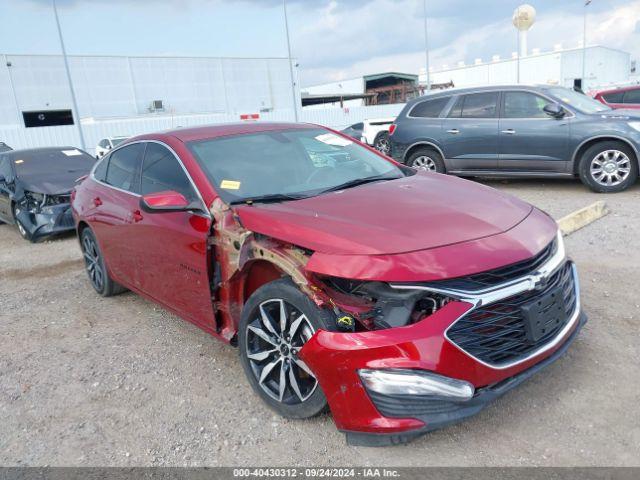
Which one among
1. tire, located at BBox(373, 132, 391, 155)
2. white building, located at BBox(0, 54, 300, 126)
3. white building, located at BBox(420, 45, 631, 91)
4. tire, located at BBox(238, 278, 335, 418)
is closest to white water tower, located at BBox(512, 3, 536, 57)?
white building, located at BBox(420, 45, 631, 91)

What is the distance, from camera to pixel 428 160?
899cm

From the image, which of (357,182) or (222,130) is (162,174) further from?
(357,182)

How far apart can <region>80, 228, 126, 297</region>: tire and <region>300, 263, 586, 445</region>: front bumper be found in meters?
3.15

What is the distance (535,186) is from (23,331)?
7763 millimetres

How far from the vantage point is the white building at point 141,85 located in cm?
3659

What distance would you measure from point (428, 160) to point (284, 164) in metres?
5.98

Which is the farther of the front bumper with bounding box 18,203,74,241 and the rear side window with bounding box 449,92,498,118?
the rear side window with bounding box 449,92,498,118

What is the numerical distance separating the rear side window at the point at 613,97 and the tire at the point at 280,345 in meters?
12.5

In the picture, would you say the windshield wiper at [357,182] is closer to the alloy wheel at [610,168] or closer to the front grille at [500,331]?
the front grille at [500,331]

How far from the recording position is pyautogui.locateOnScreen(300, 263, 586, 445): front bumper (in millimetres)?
2160

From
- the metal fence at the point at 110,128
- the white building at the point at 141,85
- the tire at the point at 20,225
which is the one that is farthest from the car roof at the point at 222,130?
the white building at the point at 141,85

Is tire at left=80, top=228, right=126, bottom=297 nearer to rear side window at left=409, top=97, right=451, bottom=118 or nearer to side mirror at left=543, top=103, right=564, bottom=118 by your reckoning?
rear side window at left=409, top=97, right=451, bottom=118

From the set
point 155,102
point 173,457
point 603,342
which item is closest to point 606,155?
point 603,342

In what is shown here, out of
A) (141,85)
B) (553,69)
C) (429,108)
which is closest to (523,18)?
(553,69)
